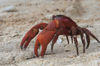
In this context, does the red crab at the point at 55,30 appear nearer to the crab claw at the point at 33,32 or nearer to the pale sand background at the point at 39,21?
the crab claw at the point at 33,32

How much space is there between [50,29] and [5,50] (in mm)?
1189

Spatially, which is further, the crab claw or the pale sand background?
the crab claw

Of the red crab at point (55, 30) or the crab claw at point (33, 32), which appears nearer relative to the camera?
the red crab at point (55, 30)

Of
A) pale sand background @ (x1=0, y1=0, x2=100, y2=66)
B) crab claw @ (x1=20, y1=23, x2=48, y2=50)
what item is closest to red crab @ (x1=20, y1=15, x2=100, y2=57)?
crab claw @ (x1=20, y1=23, x2=48, y2=50)

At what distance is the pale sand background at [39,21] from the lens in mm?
4332

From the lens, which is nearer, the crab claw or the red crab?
the red crab

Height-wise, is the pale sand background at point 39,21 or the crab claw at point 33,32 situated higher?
the crab claw at point 33,32

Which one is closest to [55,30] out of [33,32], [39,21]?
[33,32]

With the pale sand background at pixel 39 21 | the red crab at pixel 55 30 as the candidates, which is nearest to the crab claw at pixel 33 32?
the red crab at pixel 55 30

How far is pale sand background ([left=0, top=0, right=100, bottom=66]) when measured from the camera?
4332 millimetres

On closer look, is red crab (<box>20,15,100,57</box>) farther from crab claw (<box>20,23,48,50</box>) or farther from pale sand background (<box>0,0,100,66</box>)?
pale sand background (<box>0,0,100,66</box>)

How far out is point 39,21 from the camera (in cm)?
776

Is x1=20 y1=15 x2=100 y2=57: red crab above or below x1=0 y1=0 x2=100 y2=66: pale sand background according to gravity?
above

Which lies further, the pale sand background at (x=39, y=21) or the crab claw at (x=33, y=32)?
the crab claw at (x=33, y=32)
